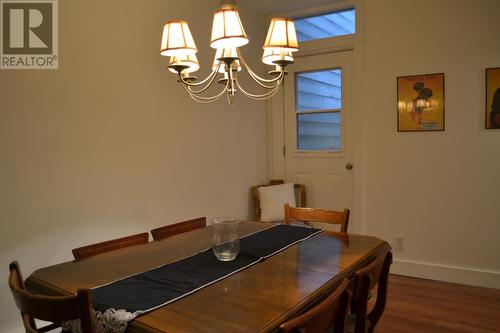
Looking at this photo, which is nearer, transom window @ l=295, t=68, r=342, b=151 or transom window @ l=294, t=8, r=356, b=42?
transom window @ l=294, t=8, r=356, b=42

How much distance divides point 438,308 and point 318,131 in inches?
78.4

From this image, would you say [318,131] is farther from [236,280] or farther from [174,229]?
[236,280]

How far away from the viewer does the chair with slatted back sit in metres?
1.80

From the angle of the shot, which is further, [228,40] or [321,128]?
[321,128]

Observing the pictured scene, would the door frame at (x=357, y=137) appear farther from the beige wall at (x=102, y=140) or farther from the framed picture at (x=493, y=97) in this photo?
the beige wall at (x=102, y=140)

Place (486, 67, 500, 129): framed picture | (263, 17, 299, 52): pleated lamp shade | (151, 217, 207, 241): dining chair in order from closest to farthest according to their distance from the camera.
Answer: (263, 17, 299, 52): pleated lamp shade → (151, 217, 207, 241): dining chair → (486, 67, 500, 129): framed picture

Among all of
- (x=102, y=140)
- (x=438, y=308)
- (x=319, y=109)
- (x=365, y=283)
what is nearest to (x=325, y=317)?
(x=365, y=283)

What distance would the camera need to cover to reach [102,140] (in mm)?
2643

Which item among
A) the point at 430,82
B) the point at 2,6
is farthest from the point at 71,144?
the point at 430,82

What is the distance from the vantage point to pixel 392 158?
12.0 ft

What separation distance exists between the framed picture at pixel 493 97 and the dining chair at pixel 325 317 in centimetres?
265

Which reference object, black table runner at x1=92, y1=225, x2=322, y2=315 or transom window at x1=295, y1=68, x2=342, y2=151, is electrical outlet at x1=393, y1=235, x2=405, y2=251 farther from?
black table runner at x1=92, y1=225, x2=322, y2=315

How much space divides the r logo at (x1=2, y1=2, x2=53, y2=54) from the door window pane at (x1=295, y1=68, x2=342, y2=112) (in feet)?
8.34

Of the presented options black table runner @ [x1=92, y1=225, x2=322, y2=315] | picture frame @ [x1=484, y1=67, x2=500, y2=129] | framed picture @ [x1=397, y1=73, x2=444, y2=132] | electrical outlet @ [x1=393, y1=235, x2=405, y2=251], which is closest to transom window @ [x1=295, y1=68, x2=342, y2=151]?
framed picture @ [x1=397, y1=73, x2=444, y2=132]
